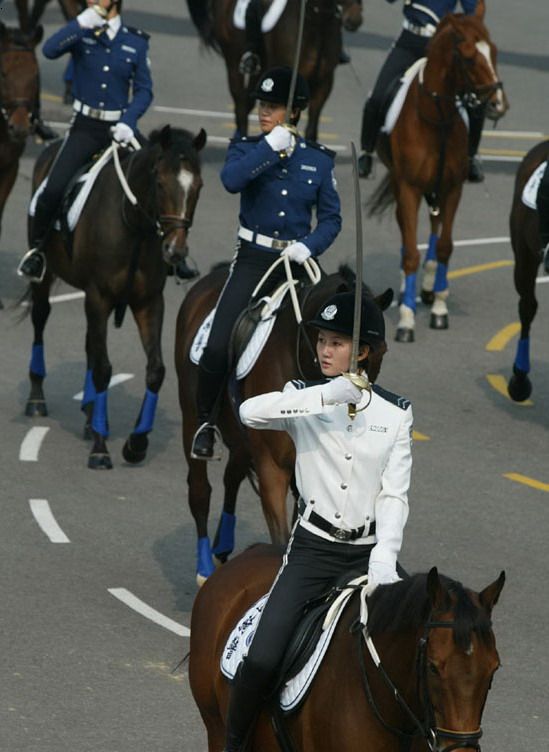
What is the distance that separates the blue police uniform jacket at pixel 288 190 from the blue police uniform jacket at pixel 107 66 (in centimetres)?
440

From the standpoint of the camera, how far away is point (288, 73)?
12016mm

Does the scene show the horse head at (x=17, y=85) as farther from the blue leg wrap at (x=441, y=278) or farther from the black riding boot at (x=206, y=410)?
the black riding boot at (x=206, y=410)

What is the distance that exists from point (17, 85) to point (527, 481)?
23.1 feet

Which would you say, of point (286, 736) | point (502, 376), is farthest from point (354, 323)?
point (502, 376)

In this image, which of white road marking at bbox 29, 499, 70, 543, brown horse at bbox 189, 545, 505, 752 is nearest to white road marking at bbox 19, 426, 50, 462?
white road marking at bbox 29, 499, 70, 543

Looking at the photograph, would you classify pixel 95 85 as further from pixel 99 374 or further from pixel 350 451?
pixel 350 451

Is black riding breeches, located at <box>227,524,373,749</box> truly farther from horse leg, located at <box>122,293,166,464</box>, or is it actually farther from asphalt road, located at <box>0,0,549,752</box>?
horse leg, located at <box>122,293,166,464</box>

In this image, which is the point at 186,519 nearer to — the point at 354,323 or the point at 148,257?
the point at 148,257

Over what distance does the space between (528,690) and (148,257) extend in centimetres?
597

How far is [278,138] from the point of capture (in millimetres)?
11961

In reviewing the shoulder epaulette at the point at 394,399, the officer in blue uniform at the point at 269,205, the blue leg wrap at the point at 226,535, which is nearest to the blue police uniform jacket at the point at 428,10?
the officer in blue uniform at the point at 269,205

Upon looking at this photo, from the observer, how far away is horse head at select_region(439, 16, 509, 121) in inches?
732

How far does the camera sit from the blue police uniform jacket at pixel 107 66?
16578 mm

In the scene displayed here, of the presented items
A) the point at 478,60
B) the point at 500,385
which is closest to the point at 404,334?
the point at 500,385
